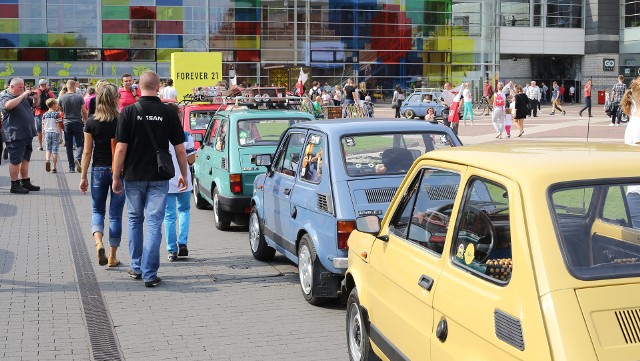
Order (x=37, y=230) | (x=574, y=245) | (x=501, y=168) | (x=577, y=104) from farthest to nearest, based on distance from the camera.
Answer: (x=577, y=104), (x=37, y=230), (x=501, y=168), (x=574, y=245)

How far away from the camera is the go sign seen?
64.6m

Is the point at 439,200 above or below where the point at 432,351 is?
above

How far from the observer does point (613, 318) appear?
10.5 ft

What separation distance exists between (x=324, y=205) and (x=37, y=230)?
5919 millimetres

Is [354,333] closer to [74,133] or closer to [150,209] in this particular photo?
[150,209]

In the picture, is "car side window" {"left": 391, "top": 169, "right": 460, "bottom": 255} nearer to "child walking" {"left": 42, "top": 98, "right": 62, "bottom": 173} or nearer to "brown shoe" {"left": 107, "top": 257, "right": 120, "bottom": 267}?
"brown shoe" {"left": 107, "top": 257, "right": 120, "bottom": 267}

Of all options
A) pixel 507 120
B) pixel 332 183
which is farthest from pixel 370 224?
pixel 507 120

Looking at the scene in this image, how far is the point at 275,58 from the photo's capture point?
2234 inches

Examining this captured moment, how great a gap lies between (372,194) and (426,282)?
124 inches

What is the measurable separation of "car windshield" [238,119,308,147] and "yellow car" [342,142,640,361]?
→ 6.55 metres

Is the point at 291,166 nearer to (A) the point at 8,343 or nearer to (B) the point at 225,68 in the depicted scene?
(A) the point at 8,343

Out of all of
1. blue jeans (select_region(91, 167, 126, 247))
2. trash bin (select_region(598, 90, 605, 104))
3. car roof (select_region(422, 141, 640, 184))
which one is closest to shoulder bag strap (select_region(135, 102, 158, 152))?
blue jeans (select_region(91, 167, 126, 247))

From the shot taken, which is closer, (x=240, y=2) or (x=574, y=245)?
(x=574, y=245)

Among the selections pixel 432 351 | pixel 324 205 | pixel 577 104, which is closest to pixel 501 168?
pixel 432 351
